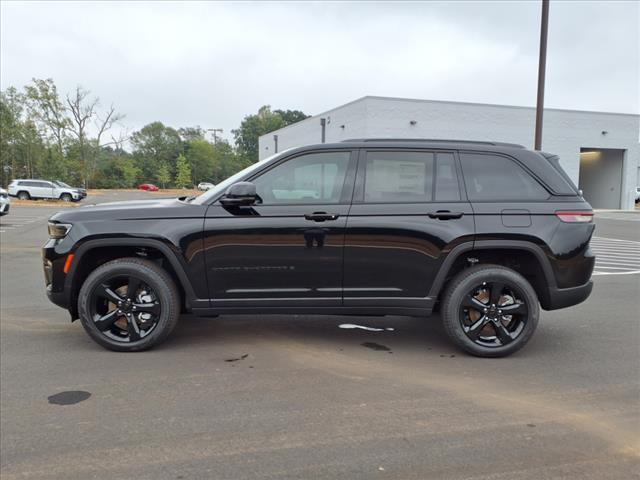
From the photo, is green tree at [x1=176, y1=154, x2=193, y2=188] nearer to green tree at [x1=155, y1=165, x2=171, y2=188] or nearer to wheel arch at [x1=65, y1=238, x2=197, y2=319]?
green tree at [x1=155, y1=165, x2=171, y2=188]

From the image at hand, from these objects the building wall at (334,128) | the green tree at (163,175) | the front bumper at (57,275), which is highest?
the building wall at (334,128)

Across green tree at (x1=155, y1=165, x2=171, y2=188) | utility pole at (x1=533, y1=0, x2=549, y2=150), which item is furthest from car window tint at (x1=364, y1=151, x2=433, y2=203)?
green tree at (x1=155, y1=165, x2=171, y2=188)

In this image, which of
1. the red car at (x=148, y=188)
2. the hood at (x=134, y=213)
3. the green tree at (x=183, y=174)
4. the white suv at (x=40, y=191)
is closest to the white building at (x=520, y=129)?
the white suv at (x=40, y=191)

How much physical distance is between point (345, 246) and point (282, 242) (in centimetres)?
53

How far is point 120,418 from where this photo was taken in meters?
3.29

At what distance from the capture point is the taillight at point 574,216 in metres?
4.42

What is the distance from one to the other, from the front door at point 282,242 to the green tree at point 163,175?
82305mm

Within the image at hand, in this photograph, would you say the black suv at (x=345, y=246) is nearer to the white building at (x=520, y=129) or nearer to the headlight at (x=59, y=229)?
the headlight at (x=59, y=229)

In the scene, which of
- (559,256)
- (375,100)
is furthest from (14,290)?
(375,100)

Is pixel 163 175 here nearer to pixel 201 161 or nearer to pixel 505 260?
pixel 201 161

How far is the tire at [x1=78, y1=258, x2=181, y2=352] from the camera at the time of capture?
14.4ft

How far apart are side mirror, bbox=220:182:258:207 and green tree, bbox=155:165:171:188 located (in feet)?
270

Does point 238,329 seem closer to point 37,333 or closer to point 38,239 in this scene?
point 37,333

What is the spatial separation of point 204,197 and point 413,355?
233 cm
